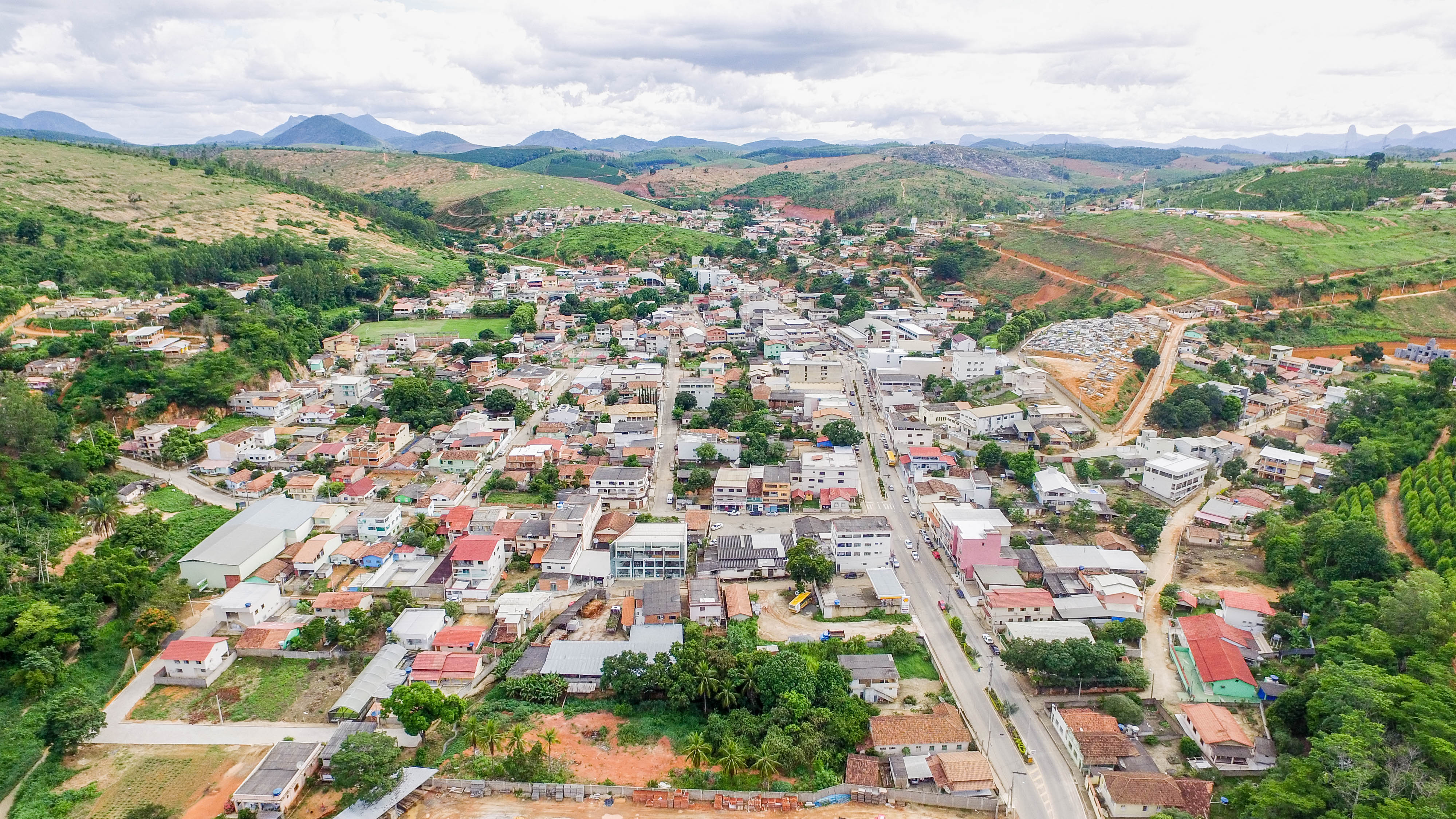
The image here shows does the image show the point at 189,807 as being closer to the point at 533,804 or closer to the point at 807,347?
the point at 533,804

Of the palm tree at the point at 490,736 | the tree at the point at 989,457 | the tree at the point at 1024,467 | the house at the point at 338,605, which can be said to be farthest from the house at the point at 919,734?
the tree at the point at 989,457

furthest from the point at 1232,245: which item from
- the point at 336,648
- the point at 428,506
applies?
the point at 336,648

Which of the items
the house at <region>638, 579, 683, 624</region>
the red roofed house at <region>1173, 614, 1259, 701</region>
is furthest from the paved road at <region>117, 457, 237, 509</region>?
the red roofed house at <region>1173, 614, 1259, 701</region>

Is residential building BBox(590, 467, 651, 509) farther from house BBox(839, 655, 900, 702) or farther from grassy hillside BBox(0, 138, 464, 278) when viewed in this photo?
grassy hillside BBox(0, 138, 464, 278)

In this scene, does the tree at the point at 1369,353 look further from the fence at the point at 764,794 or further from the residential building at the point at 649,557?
the residential building at the point at 649,557

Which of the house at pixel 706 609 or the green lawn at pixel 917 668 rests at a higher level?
the house at pixel 706 609

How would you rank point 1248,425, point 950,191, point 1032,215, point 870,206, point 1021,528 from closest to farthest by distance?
point 1021,528
point 1248,425
point 1032,215
point 870,206
point 950,191
